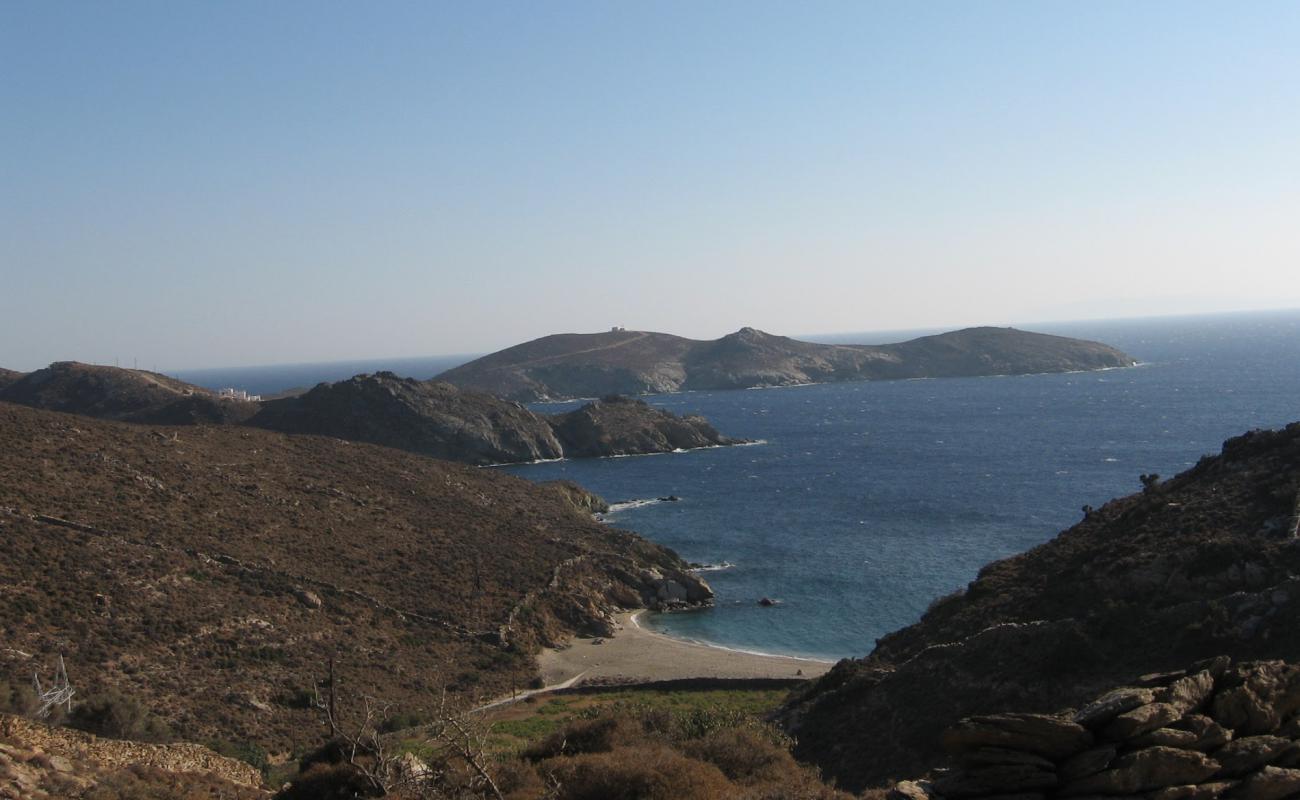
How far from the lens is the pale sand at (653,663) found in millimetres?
43312

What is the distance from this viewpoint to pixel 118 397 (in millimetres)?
125438

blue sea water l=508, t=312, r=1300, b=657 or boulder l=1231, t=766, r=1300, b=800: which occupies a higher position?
boulder l=1231, t=766, r=1300, b=800

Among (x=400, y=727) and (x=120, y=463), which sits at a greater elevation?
(x=120, y=463)

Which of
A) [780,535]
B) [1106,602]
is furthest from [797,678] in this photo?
[780,535]

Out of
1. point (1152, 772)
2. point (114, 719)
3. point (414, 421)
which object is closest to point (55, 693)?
point (114, 719)

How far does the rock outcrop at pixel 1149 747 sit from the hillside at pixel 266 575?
24.8 meters

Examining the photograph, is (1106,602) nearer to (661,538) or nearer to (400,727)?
(400,727)

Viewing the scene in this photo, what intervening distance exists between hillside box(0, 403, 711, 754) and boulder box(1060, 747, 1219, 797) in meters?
26.2

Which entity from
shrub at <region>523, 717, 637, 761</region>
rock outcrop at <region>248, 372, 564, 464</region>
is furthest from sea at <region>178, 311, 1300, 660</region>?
shrub at <region>523, 717, 637, 761</region>

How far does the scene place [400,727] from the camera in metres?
32.7

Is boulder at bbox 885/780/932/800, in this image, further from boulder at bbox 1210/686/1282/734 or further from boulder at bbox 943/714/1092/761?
boulder at bbox 1210/686/1282/734

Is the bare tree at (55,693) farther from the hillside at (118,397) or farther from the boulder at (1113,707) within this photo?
the hillside at (118,397)

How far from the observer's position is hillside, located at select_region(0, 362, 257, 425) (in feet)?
396

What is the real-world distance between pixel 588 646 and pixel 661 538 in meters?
28.3
